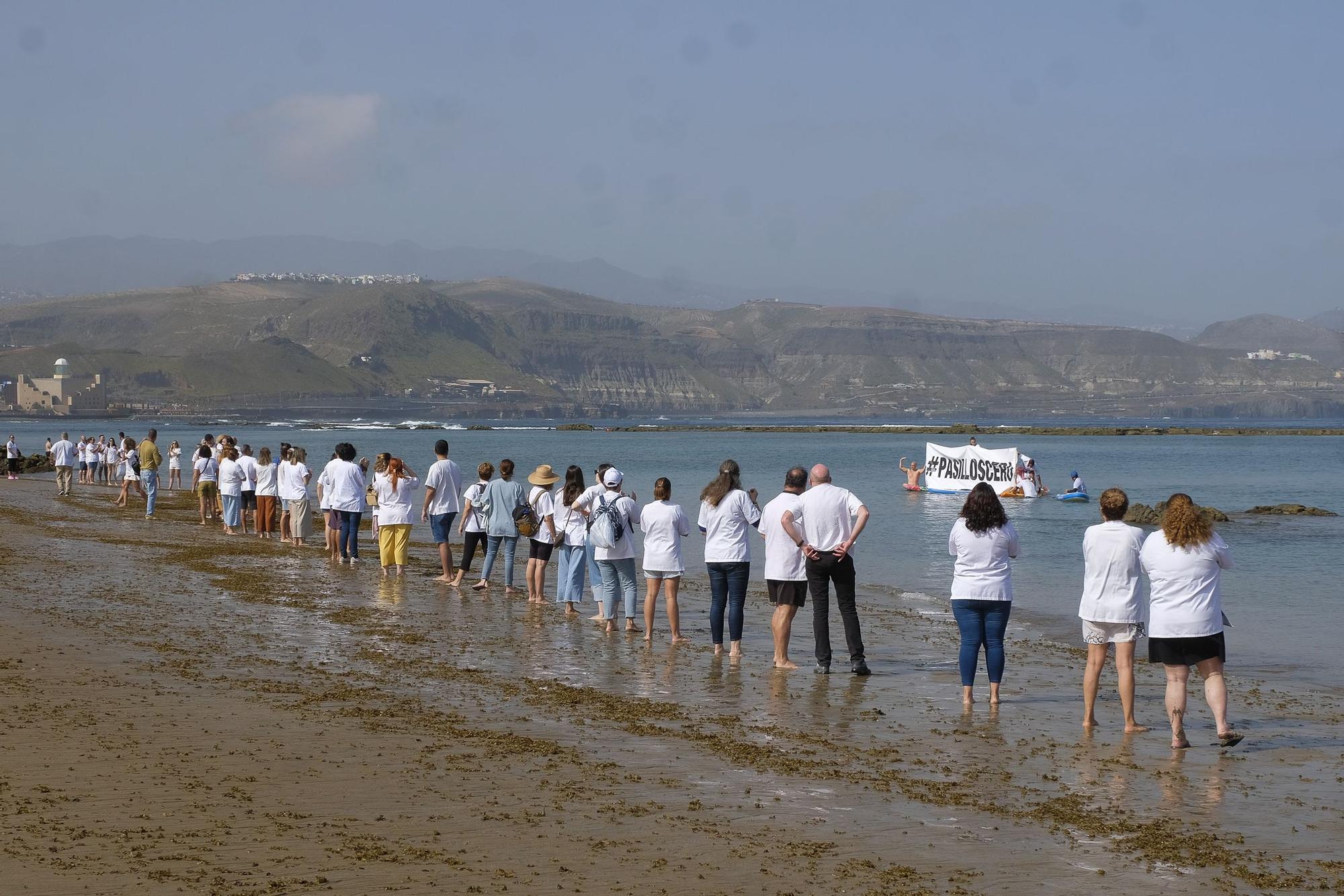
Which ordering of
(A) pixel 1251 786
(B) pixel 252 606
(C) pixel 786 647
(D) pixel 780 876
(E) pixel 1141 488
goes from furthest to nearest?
(E) pixel 1141 488 < (B) pixel 252 606 < (C) pixel 786 647 < (A) pixel 1251 786 < (D) pixel 780 876

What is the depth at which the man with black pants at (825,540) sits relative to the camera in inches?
452

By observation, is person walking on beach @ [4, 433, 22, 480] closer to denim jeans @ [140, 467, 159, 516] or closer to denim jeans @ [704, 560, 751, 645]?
denim jeans @ [140, 467, 159, 516]

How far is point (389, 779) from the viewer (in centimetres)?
748

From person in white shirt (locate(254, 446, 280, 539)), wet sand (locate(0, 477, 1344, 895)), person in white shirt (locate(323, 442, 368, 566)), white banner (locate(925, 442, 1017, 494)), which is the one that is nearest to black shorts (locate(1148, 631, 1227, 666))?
wet sand (locate(0, 477, 1344, 895))

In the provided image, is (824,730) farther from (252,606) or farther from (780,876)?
(252,606)

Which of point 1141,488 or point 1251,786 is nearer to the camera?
point 1251,786

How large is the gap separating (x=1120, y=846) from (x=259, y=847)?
14.1ft

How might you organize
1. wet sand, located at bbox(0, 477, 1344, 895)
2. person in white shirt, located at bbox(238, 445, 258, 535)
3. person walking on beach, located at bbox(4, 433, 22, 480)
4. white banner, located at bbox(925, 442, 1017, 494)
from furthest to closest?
person walking on beach, located at bbox(4, 433, 22, 480) < white banner, located at bbox(925, 442, 1017, 494) < person in white shirt, located at bbox(238, 445, 258, 535) < wet sand, located at bbox(0, 477, 1344, 895)

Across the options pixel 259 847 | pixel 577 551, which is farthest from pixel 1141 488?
pixel 259 847

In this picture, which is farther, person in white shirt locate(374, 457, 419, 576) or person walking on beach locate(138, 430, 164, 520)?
person walking on beach locate(138, 430, 164, 520)

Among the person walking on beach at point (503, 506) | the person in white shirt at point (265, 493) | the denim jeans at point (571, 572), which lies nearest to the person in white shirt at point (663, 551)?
the denim jeans at point (571, 572)

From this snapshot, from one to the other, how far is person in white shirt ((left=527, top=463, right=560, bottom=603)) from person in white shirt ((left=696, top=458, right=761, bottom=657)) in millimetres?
3355

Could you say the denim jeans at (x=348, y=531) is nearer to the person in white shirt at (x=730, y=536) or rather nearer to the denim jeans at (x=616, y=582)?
the denim jeans at (x=616, y=582)

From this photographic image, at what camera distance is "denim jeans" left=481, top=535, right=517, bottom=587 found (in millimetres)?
16938
